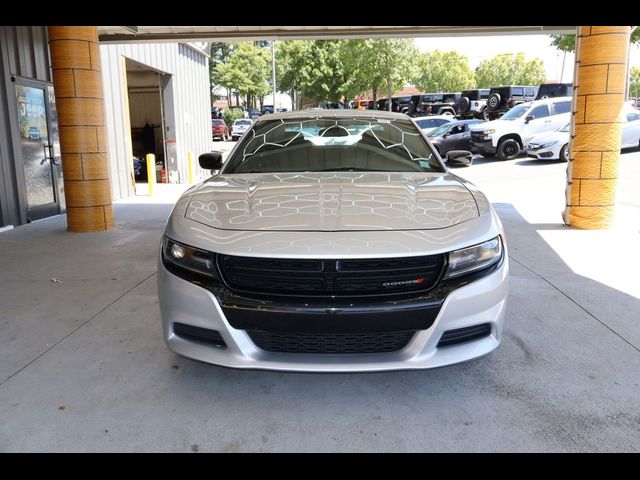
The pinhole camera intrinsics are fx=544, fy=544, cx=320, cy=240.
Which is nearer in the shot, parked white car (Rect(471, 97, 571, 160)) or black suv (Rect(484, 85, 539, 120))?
parked white car (Rect(471, 97, 571, 160))

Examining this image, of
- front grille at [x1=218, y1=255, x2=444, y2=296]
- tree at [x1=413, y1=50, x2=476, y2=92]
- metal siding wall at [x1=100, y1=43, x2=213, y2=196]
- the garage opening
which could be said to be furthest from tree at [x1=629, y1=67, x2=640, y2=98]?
front grille at [x1=218, y1=255, x2=444, y2=296]

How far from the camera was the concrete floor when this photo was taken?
8.20 ft

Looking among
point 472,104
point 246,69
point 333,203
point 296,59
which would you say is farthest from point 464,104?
point 246,69

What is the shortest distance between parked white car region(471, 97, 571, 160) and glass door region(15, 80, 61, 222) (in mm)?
12523

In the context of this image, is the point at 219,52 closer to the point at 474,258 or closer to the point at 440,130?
the point at 440,130

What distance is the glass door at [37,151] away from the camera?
27.9ft

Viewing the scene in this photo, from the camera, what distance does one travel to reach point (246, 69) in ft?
155

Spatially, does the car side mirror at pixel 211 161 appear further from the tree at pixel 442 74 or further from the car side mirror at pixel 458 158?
the tree at pixel 442 74

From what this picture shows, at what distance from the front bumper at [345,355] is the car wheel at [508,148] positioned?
50.6 feet

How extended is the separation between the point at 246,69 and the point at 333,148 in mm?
45829

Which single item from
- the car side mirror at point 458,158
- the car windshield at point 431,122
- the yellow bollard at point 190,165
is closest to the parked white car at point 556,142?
the car windshield at point 431,122

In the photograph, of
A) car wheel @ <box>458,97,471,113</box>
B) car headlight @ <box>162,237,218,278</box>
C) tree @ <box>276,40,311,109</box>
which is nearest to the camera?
car headlight @ <box>162,237,218,278</box>

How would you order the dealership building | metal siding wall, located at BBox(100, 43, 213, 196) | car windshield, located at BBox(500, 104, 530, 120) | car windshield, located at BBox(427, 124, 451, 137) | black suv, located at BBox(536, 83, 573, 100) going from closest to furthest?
1. the dealership building
2. metal siding wall, located at BBox(100, 43, 213, 196)
3. car windshield, located at BBox(500, 104, 530, 120)
4. car windshield, located at BBox(427, 124, 451, 137)
5. black suv, located at BBox(536, 83, 573, 100)

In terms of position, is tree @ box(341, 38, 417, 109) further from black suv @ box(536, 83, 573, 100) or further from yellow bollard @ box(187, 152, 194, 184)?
yellow bollard @ box(187, 152, 194, 184)
